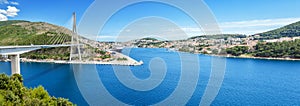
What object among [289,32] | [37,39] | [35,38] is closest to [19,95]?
[37,39]

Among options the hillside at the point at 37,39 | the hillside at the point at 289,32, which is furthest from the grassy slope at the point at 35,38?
the hillside at the point at 289,32

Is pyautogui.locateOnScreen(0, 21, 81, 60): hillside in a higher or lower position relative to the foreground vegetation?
higher

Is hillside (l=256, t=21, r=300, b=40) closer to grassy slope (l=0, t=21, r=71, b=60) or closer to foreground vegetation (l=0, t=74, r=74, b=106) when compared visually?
grassy slope (l=0, t=21, r=71, b=60)

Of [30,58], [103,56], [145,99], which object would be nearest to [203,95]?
[145,99]

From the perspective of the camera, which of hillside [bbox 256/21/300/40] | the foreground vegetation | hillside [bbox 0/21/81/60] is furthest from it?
hillside [bbox 256/21/300/40]

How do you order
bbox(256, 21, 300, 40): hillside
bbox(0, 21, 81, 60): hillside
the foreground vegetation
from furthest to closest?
1. bbox(256, 21, 300, 40): hillside
2. bbox(0, 21, 81, 60): hillside
3. the foreground vegetation

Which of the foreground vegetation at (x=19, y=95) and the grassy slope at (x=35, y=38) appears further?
the grassy slope at (x=35, y=38)

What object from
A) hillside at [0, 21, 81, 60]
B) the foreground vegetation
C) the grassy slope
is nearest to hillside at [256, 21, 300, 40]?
hillside at [0, 21, 81, 60]

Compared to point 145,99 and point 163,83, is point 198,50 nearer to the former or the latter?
point 163,83

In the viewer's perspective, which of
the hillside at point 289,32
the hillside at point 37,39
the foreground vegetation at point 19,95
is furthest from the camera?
the hillside at point 289,32

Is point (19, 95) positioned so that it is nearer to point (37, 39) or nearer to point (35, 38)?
point (37, 39)

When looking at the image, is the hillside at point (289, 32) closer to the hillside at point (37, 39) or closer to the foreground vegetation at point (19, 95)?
the hillside at point (37, 39)
